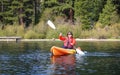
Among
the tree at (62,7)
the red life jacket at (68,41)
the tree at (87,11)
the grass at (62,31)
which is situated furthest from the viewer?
the tree at (62,7)

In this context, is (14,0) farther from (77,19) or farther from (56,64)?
(56,64)

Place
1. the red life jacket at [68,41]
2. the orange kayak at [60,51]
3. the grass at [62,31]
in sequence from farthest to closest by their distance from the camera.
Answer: the grass at [62,31] < the red life jacket at [68,41] < the orange kayak at [60,51]

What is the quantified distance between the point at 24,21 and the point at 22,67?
149 ft

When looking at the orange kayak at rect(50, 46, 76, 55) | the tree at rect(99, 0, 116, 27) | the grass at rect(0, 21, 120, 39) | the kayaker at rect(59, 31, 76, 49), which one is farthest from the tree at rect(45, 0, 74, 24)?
the orange kayak at rect(50, 46, 76, 55)

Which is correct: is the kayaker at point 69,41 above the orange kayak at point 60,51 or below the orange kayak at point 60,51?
above

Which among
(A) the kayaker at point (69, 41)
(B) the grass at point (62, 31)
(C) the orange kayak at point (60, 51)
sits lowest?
(B) the grass at point (62, 31)

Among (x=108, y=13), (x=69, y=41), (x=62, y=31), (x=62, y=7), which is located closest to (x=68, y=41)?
(x=69, y=41)

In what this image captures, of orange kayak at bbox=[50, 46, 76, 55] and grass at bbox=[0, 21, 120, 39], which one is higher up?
orange kayak at bbox=[50, 46, 76, 55]

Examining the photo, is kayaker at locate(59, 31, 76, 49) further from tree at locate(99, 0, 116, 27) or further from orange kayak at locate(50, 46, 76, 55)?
tree at locate(99, 0, 116, 27)

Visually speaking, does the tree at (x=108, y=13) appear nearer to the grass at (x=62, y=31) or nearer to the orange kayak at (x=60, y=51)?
the grass at (x=62, y=31)

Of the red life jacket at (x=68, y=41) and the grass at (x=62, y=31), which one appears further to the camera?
the grass at (x=62, y=31)

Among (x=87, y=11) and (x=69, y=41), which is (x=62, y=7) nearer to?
(x=87, y=11)

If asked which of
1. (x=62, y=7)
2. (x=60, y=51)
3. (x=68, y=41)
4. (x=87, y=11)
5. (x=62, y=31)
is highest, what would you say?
(x=62, y=7)

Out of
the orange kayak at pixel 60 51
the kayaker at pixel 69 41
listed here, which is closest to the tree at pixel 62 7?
the kayaker at pixel 69 41
